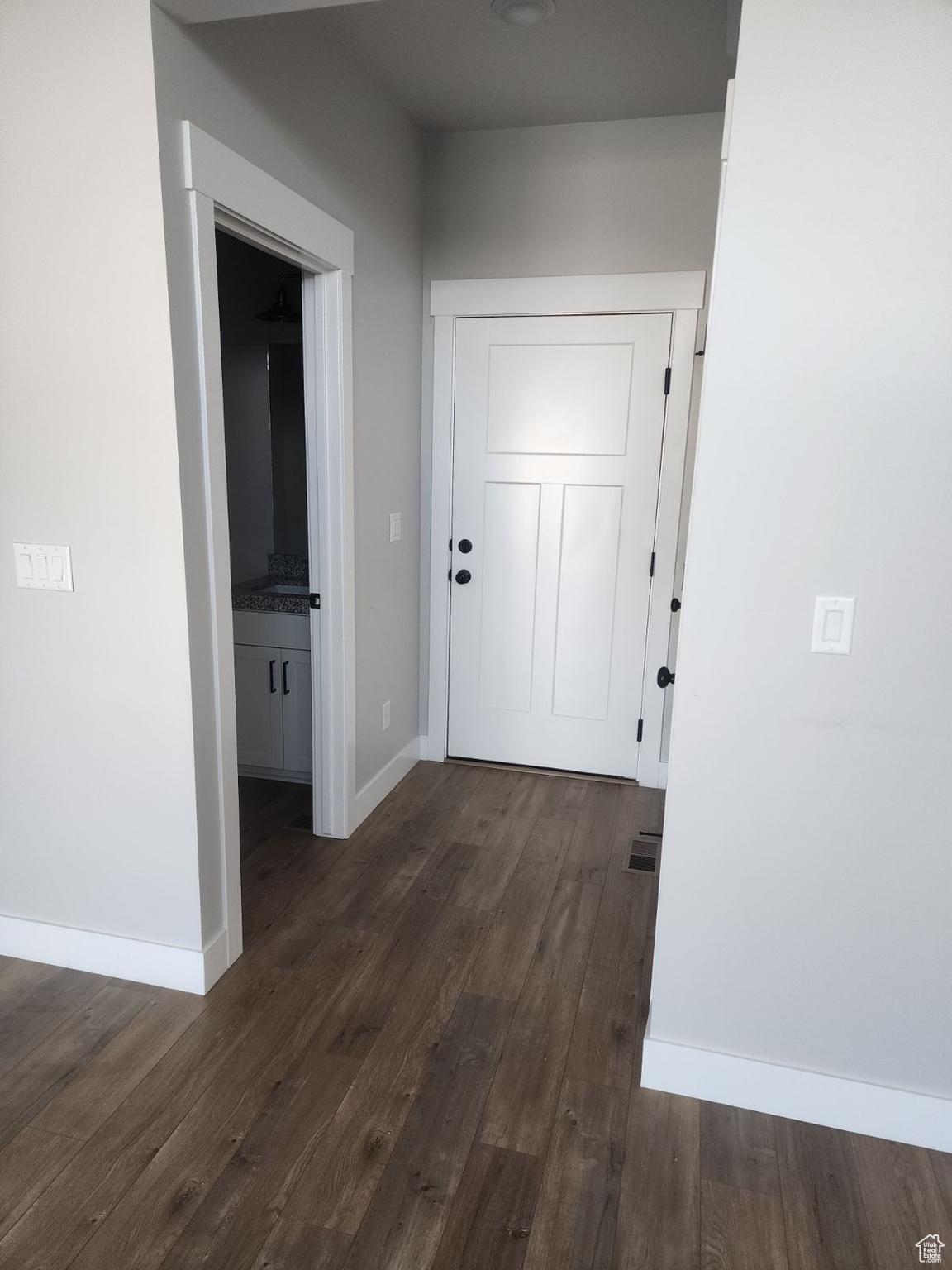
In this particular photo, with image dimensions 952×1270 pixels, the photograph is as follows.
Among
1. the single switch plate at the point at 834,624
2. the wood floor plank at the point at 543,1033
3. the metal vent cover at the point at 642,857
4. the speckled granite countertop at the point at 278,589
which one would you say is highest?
the single switch plate at the point at 834,624

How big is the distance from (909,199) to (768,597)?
0.76m

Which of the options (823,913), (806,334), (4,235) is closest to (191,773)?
(4,235)

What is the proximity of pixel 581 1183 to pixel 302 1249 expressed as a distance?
1.81 ft

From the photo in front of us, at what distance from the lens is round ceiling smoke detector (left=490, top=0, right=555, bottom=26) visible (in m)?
2.31

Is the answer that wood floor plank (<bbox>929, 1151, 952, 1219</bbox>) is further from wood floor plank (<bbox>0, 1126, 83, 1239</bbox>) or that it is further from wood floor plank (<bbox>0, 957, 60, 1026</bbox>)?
wood floor plank (<bbox>0, 957, 60, 1026</bbox>)

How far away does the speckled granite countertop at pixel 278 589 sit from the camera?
3.33 metres

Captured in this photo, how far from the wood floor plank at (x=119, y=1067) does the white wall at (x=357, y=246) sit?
32cm

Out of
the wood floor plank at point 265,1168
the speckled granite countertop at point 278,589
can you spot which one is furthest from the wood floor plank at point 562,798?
the wood floor plank at point 265,1168

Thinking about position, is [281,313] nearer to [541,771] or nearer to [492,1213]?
[541,771]

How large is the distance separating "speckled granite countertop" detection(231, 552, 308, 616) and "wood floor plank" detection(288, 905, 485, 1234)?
4.77 ft

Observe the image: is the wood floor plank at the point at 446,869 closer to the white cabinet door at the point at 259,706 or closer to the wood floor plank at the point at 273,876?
the wood floor plank at the point at 273,876

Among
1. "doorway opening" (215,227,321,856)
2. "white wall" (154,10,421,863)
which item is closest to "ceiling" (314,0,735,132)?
"white wall" (154,10,421,863)

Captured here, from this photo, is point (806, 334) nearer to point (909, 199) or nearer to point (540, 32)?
point (909, 199)

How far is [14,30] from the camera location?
1847mm
